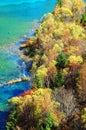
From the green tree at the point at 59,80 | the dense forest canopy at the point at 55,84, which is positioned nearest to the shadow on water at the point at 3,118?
the dense forest canopy at the point at 55,84

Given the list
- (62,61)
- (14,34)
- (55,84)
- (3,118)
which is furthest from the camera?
(14,34)

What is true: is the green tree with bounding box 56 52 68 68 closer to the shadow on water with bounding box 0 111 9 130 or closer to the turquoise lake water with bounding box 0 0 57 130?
the turquoise lake water with bounding box 0 0 57 130

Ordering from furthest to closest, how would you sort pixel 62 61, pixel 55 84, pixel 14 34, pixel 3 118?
pixel 14 34, pixel 62 61, pixel 55 84, pixel 3 118

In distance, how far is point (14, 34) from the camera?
104 meters

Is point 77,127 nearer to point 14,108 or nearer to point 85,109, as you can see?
point 85,109

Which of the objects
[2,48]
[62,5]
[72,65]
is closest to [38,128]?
[72,65]

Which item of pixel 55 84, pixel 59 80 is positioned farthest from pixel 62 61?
pixel 55 84

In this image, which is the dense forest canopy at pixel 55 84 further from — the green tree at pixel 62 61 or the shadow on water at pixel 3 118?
the shadow on water at pixel 3 118

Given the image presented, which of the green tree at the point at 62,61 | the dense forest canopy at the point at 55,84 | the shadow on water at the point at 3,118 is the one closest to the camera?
the dense forest canopy at the point at 55,84

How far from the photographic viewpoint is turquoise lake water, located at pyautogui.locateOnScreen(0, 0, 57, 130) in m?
69.4

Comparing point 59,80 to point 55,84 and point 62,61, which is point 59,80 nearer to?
point 55,84

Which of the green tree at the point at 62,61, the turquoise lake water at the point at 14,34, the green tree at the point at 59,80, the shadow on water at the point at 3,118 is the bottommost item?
the shadow on water at the point at 3,118

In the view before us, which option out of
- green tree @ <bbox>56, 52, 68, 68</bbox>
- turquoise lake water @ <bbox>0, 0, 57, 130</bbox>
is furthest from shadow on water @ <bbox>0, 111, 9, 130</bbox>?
green tree @ <bbox>56, 52, 68, 68</bbox>

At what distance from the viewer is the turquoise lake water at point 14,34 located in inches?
2734
